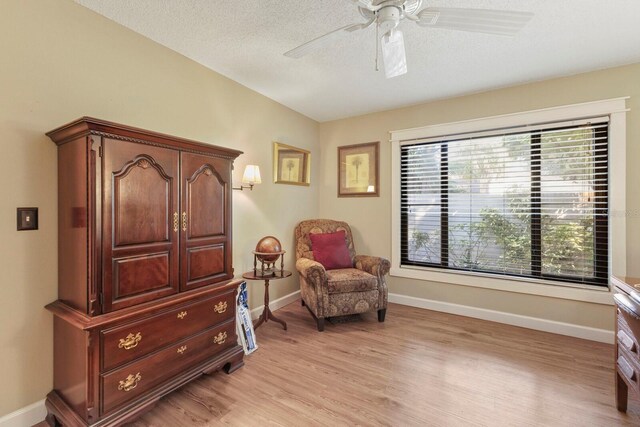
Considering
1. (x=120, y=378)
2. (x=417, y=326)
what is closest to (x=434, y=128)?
(x=417, y=326)

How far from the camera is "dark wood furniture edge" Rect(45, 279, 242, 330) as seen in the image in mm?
1440

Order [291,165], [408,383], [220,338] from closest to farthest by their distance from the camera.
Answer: [408,383], [220,338], [291,165]

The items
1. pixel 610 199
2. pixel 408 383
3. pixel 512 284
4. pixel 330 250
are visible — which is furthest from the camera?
pixel 330 250

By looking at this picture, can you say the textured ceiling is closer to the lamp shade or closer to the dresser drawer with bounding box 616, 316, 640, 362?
the lamp shade

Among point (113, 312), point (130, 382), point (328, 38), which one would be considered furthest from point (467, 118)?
point (130, 382)

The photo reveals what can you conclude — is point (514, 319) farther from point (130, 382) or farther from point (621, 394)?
point (130, 382)

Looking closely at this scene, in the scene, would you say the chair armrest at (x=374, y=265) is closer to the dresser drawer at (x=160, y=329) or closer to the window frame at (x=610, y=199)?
the window frame at (x=610, y=199)

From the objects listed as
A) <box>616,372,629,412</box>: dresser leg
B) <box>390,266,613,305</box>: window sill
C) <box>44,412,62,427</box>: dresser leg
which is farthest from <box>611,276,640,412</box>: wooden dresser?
<box>44,412,62,427</box>: dresser leg

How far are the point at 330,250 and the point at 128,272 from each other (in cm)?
215

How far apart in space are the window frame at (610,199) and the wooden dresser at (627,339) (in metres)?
1.13

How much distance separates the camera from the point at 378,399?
1.84 metres

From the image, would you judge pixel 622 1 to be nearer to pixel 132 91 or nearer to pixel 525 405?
pixel 525 405

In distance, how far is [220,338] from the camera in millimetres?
2109

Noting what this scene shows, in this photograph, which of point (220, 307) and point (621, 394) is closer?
point (621, 394)
